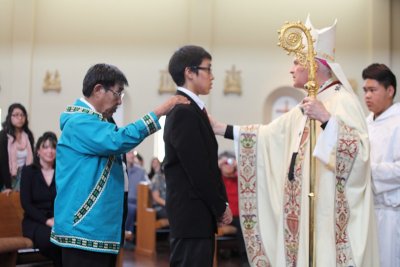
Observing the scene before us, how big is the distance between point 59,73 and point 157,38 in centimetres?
236

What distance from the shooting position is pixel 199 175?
10.3 feet

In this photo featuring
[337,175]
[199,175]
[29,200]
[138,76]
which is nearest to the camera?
[199,175]

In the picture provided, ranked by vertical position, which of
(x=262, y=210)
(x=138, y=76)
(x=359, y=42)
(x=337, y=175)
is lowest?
(x=262, y=210)

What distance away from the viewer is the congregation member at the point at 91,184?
2.73 metres

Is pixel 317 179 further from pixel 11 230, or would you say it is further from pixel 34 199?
pixel 11 230

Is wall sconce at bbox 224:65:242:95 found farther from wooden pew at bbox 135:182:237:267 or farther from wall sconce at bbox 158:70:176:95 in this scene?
wooden pew at bbox 135:182:237:267

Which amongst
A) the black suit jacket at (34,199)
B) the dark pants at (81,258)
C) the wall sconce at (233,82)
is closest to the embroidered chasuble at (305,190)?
the dark pants at (81,258)

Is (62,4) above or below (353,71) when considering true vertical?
above

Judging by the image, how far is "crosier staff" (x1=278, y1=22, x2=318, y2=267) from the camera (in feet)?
11.4

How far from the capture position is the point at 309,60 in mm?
3516

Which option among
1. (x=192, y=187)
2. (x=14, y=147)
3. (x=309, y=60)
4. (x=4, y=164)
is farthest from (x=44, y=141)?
(x=309, y=60)

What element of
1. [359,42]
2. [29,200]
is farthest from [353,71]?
[29,200]

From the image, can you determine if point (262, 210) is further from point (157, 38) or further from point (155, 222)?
point (157, 38)

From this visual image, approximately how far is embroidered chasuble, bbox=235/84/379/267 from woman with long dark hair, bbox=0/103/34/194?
3762 mm
